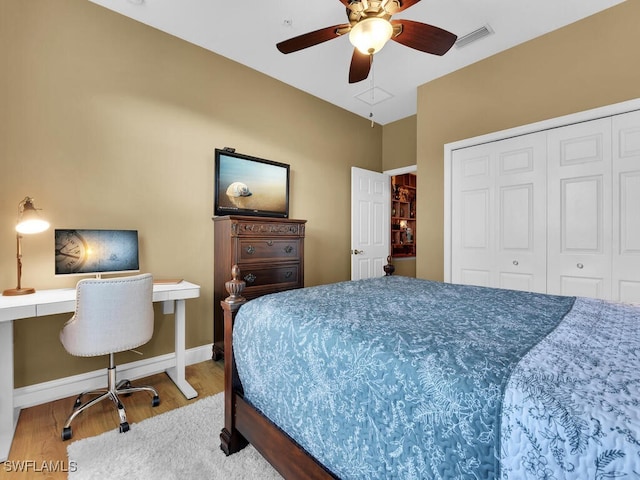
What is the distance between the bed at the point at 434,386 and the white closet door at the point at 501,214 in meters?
1.47

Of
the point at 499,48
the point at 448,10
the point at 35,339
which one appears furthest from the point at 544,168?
the point at 35,339

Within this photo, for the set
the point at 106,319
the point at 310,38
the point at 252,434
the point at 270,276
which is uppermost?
the point at 310,38

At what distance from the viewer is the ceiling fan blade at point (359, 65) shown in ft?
7.24

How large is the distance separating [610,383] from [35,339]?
122 inches

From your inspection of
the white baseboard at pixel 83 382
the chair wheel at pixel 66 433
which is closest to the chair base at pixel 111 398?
the chair wheel at pixel 66 433

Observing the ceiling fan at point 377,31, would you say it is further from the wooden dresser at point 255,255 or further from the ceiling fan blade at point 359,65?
the wooden dresser at point 255,255

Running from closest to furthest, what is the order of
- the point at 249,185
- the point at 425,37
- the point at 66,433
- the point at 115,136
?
1. the point at 66,433
2. the point at 425,37
3. the point at 115,136
4. the point at 249,185

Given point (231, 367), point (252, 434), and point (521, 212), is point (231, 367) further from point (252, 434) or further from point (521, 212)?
point (521, 212)

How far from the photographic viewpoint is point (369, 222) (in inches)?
176

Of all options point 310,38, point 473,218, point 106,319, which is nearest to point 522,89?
point 473,218

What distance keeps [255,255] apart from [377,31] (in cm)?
197

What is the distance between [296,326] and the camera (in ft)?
3.94

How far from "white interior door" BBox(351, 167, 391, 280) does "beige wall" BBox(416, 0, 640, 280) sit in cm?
88

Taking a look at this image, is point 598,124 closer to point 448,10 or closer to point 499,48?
point 499,48
